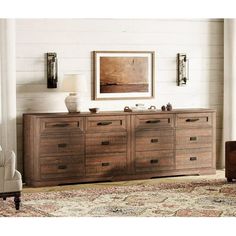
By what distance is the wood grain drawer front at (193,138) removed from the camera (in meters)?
6.86

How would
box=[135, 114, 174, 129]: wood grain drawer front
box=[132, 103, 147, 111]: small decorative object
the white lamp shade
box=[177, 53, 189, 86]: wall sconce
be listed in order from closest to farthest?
1. the white lamp shade
2. box=[135, 114, 174, 129]: wood grain drawer front
3. box=[132, 103, 147, 111]: small decorative object
4. box=[177, 53, 189, 86]: wall sconce

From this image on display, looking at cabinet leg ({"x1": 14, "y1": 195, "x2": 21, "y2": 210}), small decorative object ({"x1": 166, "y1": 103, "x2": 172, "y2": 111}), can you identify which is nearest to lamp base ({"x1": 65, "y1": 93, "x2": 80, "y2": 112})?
small decorative object ({"x1": 166, "y1": 103, "x2": 172, "y2": 111})

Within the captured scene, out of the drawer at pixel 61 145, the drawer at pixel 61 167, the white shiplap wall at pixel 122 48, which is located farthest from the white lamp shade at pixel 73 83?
the drawer at pixel 61 167

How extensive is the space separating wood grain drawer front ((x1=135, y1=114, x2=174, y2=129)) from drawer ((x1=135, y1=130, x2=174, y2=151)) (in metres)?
0.08

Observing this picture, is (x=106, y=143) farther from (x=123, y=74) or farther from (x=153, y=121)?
(x=123, y=74)

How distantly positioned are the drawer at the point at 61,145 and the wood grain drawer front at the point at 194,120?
1.42 meters

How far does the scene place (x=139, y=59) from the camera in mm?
7152

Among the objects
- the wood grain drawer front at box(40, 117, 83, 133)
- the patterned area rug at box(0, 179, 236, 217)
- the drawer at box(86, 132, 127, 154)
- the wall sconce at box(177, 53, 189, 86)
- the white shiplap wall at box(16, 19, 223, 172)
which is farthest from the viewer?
the wall sconce at box(177, 53, 189, 86)

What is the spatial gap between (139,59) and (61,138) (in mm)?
1765

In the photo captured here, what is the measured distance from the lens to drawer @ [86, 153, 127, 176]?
638 cm

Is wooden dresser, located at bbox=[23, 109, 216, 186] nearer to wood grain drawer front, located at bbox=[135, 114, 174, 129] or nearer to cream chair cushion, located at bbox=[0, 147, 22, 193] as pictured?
wood grain drawer front, located at bbox=[135, 114, 174, 129]

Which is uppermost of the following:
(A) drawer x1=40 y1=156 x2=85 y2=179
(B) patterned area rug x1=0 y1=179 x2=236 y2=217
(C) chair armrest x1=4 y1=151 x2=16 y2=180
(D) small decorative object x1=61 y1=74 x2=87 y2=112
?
(D) small decorative object x1=61 y1=74 x2=87 y2=112

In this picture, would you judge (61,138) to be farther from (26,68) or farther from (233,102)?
(233,102)
